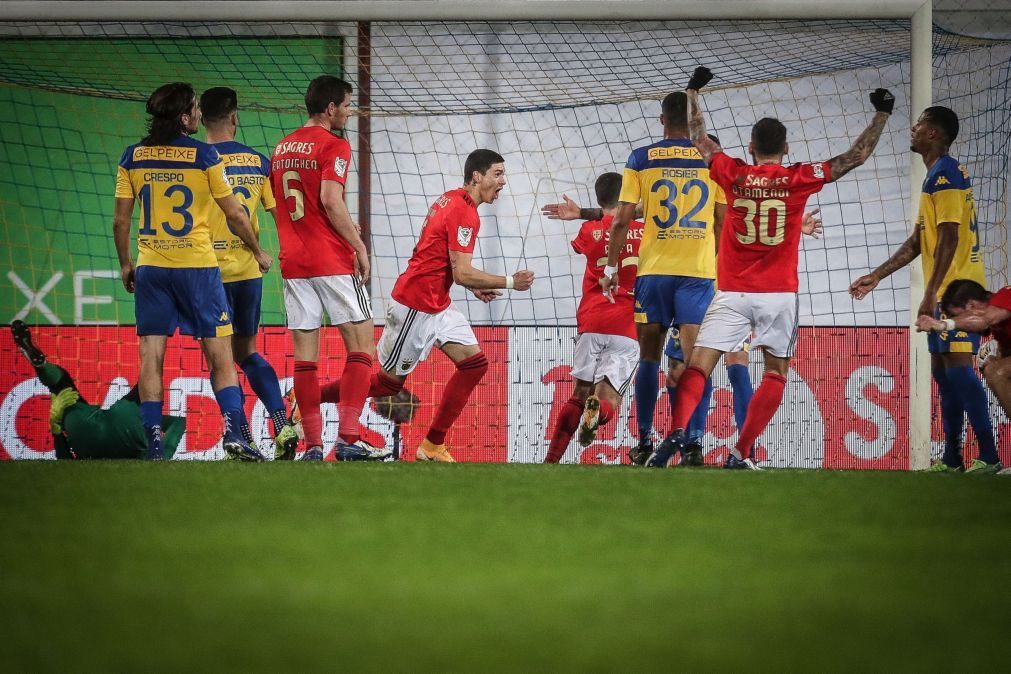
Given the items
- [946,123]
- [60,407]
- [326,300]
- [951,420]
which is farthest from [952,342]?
[60,407]

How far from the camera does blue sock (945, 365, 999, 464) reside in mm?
5820

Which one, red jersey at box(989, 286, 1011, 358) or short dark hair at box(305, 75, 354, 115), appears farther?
short dark hair at box(305, 75, 354, 115)

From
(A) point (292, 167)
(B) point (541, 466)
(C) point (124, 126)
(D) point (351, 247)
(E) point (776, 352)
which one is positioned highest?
(C) point (124, 126)

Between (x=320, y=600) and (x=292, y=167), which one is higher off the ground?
(x=292, y=167)

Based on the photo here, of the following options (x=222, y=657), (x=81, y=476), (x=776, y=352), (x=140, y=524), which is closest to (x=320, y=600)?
(x=222, y=657)

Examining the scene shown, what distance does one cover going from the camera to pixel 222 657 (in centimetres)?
147

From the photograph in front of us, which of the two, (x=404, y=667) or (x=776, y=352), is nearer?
(x=404, y=667)

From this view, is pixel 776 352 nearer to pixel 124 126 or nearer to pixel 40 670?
pixel 40 670

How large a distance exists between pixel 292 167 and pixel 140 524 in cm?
359

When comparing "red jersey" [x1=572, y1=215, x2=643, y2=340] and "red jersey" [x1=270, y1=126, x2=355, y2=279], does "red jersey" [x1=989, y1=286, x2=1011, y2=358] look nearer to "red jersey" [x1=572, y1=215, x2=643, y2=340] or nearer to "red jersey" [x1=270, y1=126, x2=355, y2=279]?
"red jersey" [x1=572, y1=215, x2=643, y2=340]

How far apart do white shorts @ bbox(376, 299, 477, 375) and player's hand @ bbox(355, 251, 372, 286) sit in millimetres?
322

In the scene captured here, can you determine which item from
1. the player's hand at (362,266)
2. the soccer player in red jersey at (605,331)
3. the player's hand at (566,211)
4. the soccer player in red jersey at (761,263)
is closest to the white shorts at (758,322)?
the soccer player in red jersey at (761,263)

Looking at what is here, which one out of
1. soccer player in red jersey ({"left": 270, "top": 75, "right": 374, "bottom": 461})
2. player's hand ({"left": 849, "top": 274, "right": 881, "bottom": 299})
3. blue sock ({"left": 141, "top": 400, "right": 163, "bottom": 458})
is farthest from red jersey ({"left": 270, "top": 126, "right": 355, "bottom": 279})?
player's hand ({"left": 849, "top": 274, "right": 881, "bottom": 299})

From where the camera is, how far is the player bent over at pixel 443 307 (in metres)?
6.28
